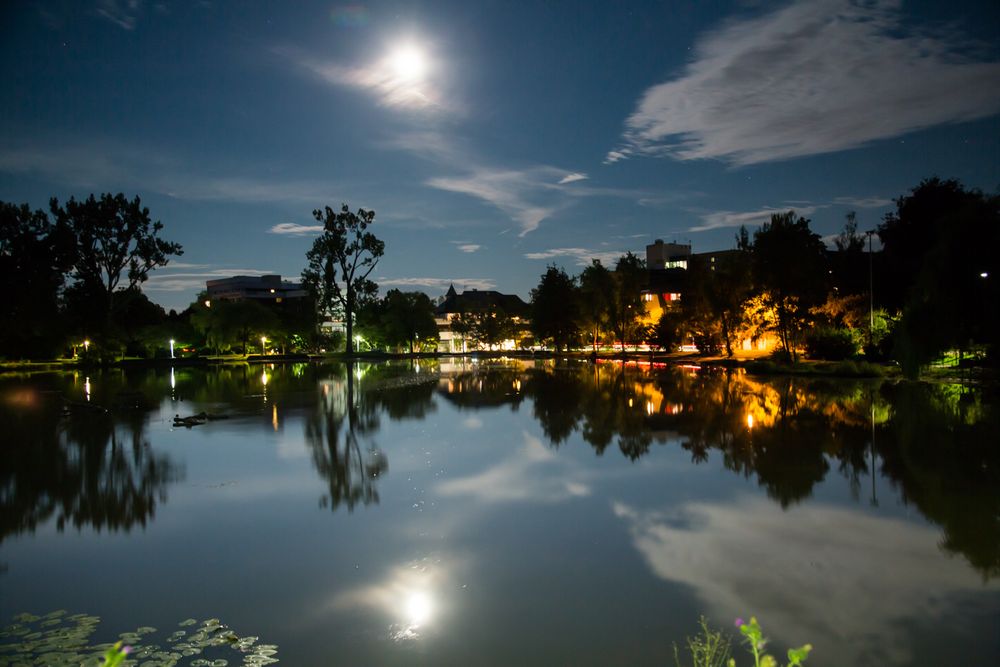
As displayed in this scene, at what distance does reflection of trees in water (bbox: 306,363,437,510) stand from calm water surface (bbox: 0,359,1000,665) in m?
0.12

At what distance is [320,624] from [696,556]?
4226mm

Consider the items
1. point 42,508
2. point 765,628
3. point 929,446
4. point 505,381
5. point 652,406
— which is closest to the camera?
point 765,628

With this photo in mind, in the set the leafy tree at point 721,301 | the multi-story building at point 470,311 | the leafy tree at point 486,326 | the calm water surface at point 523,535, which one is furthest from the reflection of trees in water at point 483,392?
the leafy tree at point 486,326

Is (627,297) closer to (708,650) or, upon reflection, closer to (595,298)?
(595,298)

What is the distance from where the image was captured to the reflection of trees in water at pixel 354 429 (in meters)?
11.5

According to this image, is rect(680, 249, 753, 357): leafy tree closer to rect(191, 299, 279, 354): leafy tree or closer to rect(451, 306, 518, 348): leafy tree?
rect(451, 306, 518, 348): leafy tree

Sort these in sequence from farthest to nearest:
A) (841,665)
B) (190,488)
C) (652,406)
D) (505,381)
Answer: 1. (505,381)
2. (652,406)
3. (190,488)
4. (841,665)

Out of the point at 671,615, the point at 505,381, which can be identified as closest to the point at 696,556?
the point at 671,615

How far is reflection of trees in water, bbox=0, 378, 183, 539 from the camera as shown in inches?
391

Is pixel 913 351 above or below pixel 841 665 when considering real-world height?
above

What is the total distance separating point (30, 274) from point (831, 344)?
5218cm

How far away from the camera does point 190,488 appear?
38.1 feet

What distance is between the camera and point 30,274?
4491 centimetres

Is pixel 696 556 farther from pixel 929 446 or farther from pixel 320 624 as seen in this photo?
pixel 929 446
